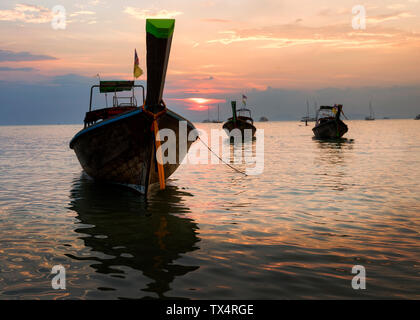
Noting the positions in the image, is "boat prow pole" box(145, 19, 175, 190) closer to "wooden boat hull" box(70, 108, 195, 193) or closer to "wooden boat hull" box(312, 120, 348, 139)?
"wooden boat hull" box(70, 108, 195, 193)

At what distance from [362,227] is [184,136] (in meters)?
7.12

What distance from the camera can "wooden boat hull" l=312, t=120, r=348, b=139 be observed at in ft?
148

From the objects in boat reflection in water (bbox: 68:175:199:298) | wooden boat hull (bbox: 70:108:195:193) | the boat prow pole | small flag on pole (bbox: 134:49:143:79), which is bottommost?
boat reflection in water (bbox: 68:175:199:298)

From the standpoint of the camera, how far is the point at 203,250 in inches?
245

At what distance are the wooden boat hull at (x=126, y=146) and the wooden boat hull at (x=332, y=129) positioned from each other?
3597cm

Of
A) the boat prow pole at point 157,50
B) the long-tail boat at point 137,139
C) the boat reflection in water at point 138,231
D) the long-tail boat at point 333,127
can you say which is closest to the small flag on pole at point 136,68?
the long-tail boat at point 137,139

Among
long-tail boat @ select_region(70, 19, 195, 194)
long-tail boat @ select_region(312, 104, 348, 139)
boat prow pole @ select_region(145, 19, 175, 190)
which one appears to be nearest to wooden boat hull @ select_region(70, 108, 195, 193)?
long-tail boat @ select_region(70, 19, 195, 194)

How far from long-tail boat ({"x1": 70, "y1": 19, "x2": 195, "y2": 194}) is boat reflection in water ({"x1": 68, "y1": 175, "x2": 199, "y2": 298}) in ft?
2.56

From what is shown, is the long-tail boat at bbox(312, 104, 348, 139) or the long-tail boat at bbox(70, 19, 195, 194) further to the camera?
the long-tail boat at bbox(312, 104, 348, 139)

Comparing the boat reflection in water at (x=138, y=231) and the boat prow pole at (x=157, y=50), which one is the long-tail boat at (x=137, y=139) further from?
the boat reflection in water at (x=138, y=231)

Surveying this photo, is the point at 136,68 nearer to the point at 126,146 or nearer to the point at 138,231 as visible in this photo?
the point at 126,146

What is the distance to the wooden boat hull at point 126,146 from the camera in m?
10.5
